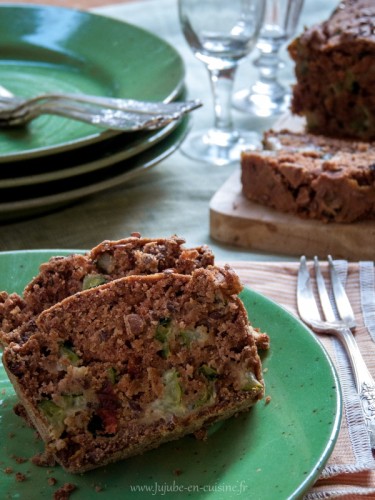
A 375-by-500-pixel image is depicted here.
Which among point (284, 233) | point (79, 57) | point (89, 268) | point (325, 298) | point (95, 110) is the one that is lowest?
point (284, 233)

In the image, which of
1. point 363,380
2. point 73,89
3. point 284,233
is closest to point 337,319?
point 363,380

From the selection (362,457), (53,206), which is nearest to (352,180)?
(53,206)

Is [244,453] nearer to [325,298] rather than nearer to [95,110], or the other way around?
[325,298]

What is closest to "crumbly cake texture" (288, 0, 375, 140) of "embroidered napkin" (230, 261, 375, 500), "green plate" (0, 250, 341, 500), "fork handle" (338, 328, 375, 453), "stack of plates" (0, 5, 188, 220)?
"stack of plates" (0, 5, 188, 220)

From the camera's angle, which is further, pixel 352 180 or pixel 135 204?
pixel 135 204

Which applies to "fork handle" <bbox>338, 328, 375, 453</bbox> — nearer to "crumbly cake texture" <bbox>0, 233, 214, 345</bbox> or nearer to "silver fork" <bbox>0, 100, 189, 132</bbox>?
"crumbly cake texture" <bbox>0, 233, 214, 345</bbox>

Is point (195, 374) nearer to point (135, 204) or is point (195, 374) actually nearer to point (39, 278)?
point (39, 278)
